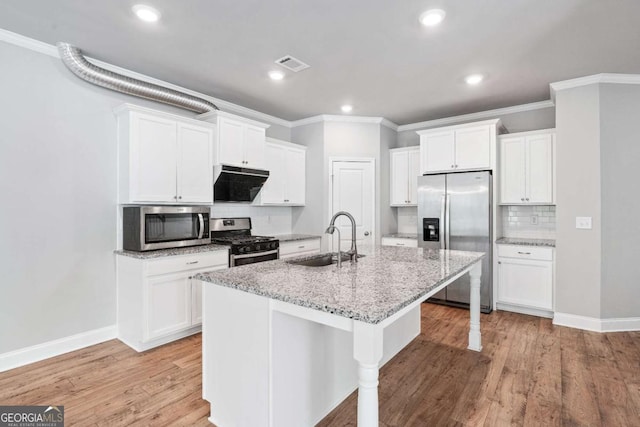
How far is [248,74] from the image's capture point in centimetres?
334

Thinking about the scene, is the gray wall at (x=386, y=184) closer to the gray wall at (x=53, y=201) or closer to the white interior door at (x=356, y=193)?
the white interior door at (x=356, y=193)

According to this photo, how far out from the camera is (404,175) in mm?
5117

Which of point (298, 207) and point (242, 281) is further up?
point (298, 207)

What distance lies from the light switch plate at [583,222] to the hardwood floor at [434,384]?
1.12 m

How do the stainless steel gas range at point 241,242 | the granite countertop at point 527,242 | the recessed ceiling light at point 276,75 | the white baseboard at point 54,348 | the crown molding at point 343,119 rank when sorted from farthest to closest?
1. the crown molding at point 343,119
2. the granite countertop at point 527,242
3. the stainless steel gas range at point 241,242
4. the recessed ceiling light at point 276,75
5. the white baseboard at point 54,348

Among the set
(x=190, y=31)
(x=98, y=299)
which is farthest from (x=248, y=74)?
(x=98, y=299)

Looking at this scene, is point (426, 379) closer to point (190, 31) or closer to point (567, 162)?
point (567, 162)

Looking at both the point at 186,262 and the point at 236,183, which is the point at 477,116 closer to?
the point at 236,183

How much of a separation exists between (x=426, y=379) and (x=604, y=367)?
4.96 feet

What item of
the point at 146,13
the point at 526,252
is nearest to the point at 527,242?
the point at 526,252

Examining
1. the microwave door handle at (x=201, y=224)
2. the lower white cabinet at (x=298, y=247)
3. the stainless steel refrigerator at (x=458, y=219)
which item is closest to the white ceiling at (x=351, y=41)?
the stainless steel refrigerator at (x=458, y=219)

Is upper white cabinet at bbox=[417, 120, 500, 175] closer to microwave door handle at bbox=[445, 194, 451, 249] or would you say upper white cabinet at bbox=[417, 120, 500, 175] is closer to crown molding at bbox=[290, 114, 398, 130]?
microwave door handle at bbox=[445, 194, 451, 249]

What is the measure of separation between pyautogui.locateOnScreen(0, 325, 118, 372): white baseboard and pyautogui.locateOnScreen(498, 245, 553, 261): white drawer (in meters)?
4.46

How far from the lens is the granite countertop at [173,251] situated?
2916 millimetres
